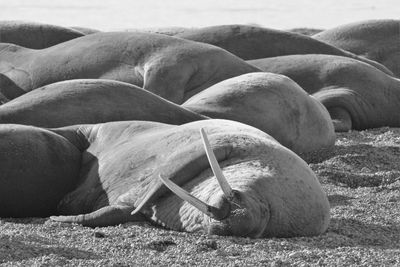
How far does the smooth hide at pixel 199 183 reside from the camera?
16.9 ft

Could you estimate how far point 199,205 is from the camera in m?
4.93

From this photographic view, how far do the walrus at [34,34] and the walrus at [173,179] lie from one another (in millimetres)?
5253

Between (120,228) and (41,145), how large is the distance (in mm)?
1157

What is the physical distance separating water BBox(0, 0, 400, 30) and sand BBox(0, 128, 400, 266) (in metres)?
12.3

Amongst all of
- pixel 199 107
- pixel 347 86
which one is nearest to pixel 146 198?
pixel 199 107

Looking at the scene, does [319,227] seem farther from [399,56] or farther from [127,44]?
[399,56]

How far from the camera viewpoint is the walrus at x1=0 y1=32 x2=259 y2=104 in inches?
390

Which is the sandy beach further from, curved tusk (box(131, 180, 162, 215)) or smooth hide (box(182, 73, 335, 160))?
smooth hide (box(182, 73, 335, 160))

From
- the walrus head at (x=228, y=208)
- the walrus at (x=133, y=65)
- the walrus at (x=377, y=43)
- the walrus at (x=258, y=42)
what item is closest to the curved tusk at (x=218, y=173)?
the walrus head at (x=228, y=208)

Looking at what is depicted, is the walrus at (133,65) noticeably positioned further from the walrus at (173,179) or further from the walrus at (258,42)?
the walrus at (173,179)

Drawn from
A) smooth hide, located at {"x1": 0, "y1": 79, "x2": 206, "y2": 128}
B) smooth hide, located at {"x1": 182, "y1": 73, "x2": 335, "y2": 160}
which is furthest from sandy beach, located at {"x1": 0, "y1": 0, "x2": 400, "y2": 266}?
smooth hide, located at {"x1": 0, "y1": 79, "x2": 206, "y2": 128}

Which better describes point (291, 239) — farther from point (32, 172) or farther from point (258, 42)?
point (258, 42)

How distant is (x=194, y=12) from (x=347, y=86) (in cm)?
1114

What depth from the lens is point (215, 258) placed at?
451 cm
